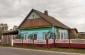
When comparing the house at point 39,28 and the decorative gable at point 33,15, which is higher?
the decorative gable at point 33,15

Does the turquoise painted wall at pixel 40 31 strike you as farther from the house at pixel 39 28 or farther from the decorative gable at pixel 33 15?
the decorative gable at pixel 33 15

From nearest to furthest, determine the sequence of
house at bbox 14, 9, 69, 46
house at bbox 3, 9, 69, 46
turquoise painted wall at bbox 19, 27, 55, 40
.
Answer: house at bbox 3, 9, 69, 46, house at bbox 14, 9, 69, 46, turquoise painted wall at bbox 19, 27, 55, 40

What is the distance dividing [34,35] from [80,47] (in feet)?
44.8

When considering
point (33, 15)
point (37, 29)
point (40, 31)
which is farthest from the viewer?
point (33, 15)

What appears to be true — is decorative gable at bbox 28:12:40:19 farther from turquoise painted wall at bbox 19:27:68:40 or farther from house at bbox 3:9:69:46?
turquoise painted wall at bbox 19:27:68:40

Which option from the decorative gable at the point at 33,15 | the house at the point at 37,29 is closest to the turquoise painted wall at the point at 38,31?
the house at the point at 37,29

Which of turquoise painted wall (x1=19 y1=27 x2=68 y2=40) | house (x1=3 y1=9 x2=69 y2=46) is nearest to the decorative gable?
house (x1=3 y1=9 x2=69 y2=46)

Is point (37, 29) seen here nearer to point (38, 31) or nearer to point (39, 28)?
point (38, 31)

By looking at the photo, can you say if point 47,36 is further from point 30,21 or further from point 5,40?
point 5,40

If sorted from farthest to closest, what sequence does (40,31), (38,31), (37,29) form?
1. (37,29)
2. (38,31)
3. (40,31)

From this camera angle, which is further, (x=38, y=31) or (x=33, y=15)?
(x=33, y=15)

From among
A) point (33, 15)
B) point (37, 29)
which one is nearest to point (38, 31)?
point (37, 29)

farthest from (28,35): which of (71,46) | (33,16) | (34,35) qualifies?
(71,46)

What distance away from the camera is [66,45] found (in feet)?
98.0
